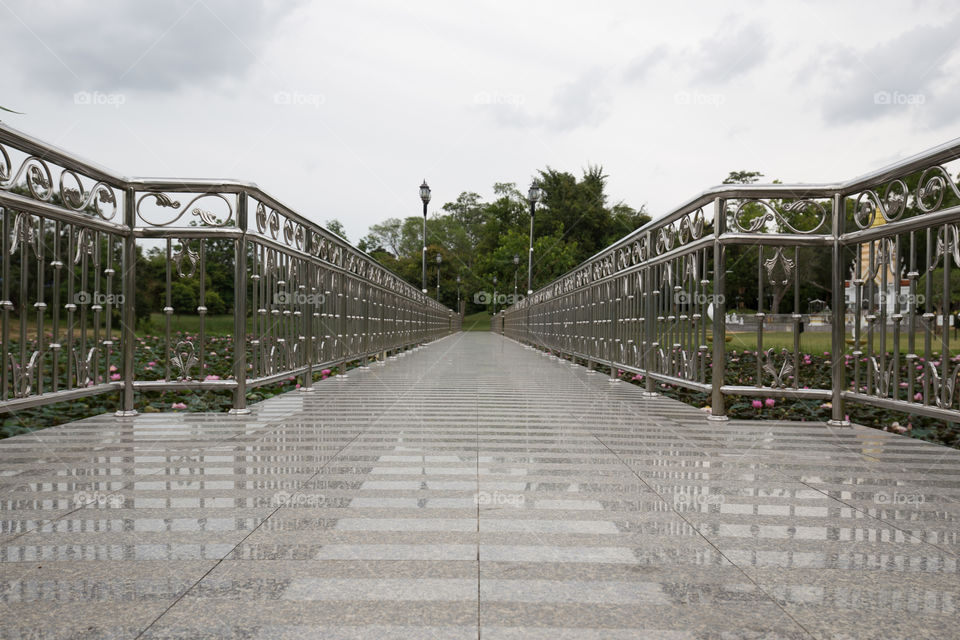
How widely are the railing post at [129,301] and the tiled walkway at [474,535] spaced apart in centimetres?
86

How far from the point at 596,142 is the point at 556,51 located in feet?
138

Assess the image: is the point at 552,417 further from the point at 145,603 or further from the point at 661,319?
the point at 145,603

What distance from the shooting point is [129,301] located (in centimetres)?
553

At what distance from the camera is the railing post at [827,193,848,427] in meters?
5.40

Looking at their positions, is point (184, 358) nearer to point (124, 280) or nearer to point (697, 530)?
point (124, 280)

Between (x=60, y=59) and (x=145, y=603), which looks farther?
(x=60, y=59)

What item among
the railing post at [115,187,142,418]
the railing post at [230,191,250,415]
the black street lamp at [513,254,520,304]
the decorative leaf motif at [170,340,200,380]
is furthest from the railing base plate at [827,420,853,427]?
the black street lamp at [513,254,520,304]

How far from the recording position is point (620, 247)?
9602mm

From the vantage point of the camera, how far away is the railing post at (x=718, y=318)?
18.6 ft

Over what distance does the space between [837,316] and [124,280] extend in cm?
584

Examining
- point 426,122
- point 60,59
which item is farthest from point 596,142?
point 60,59

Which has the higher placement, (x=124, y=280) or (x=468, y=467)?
(x=124, y=280)

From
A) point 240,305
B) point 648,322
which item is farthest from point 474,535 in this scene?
point 648,322

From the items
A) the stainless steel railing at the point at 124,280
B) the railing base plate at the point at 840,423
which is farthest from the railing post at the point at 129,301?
the railing base plate at the point at 840,423
